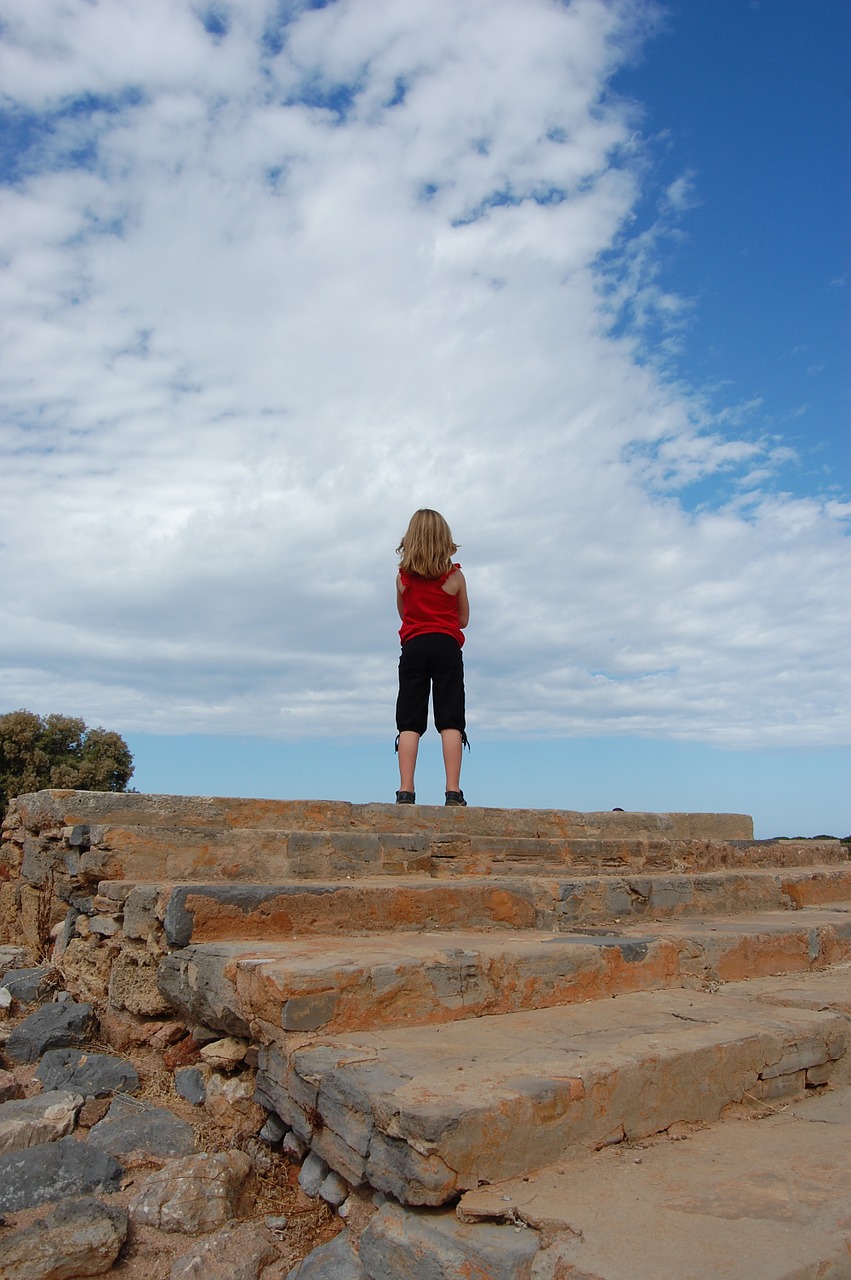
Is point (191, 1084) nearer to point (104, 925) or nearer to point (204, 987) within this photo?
point (204, 987)

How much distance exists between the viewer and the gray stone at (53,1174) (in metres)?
2.52

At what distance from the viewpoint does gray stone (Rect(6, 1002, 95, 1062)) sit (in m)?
3.79

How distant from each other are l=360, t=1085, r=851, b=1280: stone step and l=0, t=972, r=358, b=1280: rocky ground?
374 millimetres

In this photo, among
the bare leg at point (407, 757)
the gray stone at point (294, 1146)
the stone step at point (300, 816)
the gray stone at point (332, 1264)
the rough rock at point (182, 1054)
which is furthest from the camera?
the bare leg at point (407, 757)

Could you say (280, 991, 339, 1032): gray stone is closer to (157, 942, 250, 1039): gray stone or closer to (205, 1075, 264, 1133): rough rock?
(157, 942, 250, 1039): gray stone

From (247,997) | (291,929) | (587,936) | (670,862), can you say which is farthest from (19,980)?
(670,862)

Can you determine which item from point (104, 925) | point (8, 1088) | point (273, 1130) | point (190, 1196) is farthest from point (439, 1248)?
point (104, 925)

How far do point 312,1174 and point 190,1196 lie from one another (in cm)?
34

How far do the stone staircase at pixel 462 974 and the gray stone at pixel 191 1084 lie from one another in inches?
9.2

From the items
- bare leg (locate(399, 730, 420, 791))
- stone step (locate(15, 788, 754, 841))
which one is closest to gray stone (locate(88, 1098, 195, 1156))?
stone step (locate(15, 788, 754, 841))

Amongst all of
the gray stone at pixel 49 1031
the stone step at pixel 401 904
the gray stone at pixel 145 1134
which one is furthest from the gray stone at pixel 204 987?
the gray stone at pixel 49 1031

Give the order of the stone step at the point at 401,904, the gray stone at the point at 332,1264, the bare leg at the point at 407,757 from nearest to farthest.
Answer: the gray stone at the point at 332,1264 → the stone step at the point at 401,904 → the bare leg at the point at 407,757

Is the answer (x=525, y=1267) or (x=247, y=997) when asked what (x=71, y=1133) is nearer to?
(x=247, y=997)

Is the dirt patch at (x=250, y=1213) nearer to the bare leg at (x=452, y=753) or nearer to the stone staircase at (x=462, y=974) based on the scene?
the stone staircase at (x=462, y=974)
